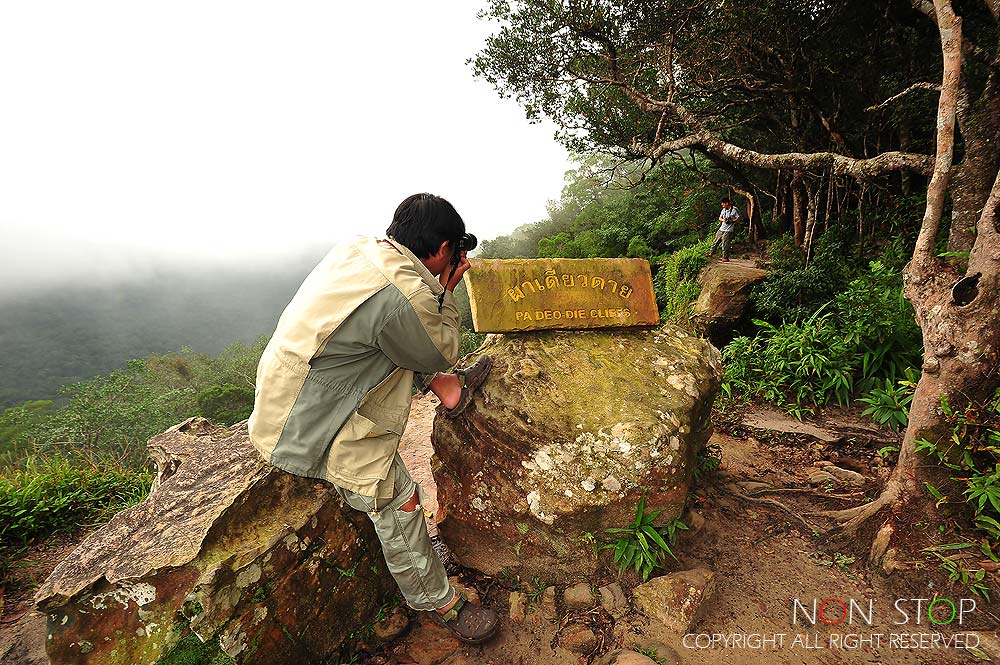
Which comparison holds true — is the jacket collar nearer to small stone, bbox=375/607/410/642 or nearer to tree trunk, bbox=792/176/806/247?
small stone, bbox=375/607/410/642

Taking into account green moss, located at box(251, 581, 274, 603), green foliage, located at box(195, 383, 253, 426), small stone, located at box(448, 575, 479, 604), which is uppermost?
green moss, located at box(251, 581, 274, 603)

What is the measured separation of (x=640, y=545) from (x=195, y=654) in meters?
2.40

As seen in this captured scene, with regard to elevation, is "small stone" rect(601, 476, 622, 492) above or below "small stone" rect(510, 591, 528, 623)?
above

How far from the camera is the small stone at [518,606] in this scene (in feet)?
8.30

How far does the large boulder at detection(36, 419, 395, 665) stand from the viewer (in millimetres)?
1896

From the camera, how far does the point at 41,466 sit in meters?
4.82

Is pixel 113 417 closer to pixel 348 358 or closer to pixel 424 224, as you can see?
pixel 348 358

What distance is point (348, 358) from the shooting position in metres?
1.96

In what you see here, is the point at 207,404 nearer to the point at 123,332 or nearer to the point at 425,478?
the point at 425,478

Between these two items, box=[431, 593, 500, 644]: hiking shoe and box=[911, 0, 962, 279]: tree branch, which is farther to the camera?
box=[911, 0, 962, 279]: tree branch

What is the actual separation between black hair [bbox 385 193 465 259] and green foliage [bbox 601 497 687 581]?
2.00 m

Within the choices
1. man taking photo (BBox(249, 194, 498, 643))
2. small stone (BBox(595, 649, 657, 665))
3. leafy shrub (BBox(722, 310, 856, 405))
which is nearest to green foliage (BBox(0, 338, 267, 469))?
man taking photo (BBox(249, 194, 498, 643))

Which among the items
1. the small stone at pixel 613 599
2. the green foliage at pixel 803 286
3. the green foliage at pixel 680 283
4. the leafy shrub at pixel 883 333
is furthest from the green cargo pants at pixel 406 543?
the green foliage at pixel 680 283

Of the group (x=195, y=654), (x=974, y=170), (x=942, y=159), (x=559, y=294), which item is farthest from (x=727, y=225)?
(x=195, y=654)
